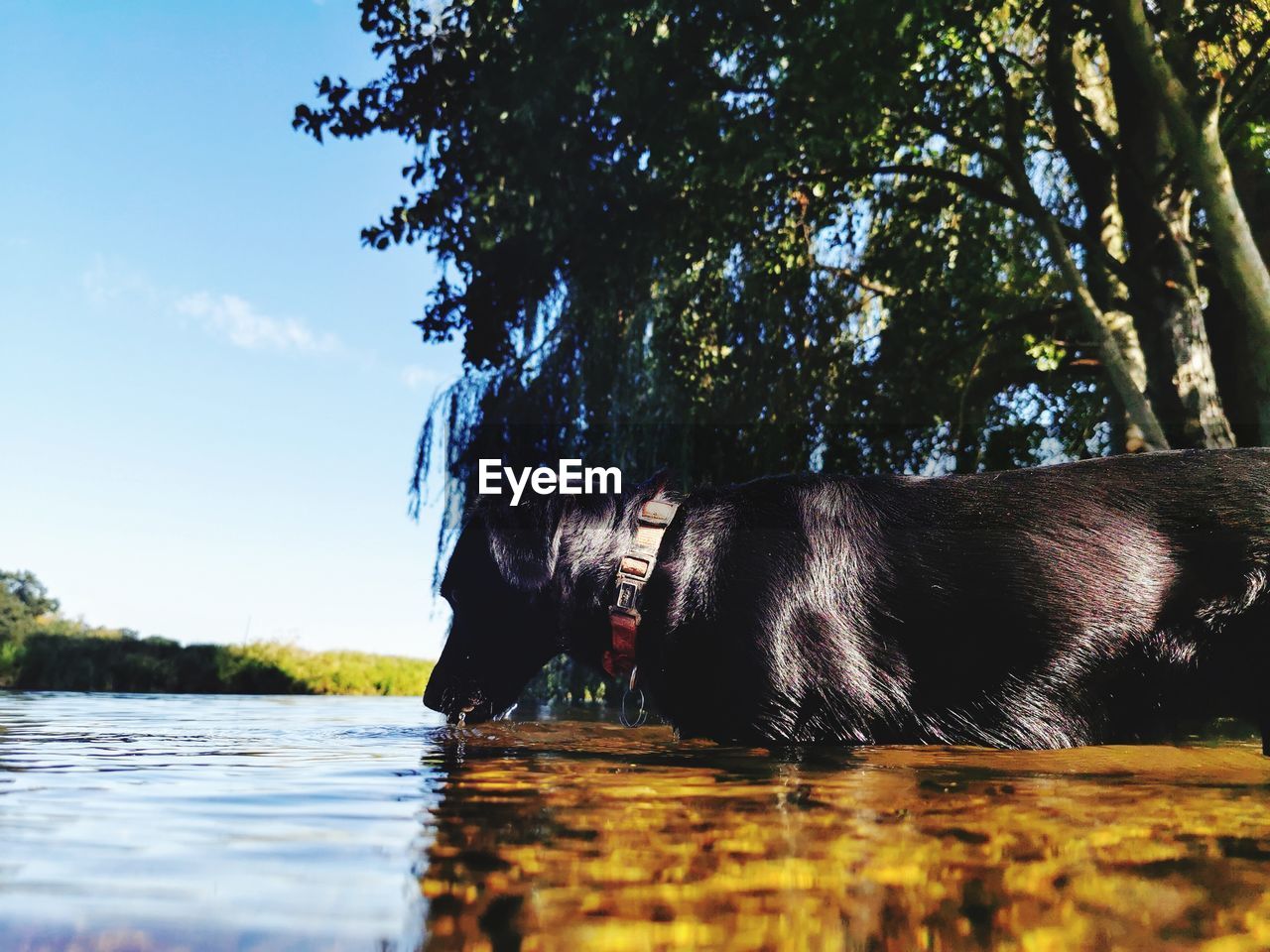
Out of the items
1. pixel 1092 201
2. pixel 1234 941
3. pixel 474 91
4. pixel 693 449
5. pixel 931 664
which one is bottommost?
pixel 1234 941

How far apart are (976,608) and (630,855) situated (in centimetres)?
218

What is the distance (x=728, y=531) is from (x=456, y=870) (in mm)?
2268

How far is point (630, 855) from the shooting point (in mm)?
1258

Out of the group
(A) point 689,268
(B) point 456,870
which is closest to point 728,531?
(B) point 456,870

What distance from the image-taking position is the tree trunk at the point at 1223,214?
6285 millimetres

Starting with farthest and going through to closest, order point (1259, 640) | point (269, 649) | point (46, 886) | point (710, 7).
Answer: point (269, 649)
point (710, 7)
point (1259, 640)
point (46, 886)

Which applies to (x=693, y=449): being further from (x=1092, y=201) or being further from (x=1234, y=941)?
(x=1234, y=941)

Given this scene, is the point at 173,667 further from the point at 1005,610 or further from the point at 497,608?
the point at 1005,610

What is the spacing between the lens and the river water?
2.99 feet

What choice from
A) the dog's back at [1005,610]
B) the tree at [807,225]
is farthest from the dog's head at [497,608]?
the tree at [807,225]

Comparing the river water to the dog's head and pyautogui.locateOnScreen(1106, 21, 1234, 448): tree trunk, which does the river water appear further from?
pyautogui.locateOnScreen(1106, 21, 1234, 448): tree trunk

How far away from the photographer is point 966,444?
34.1 ft

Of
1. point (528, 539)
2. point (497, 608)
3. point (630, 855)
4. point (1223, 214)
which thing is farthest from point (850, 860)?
point (1223, 214)

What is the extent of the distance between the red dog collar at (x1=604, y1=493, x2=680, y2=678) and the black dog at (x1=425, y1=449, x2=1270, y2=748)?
40 millimetres
